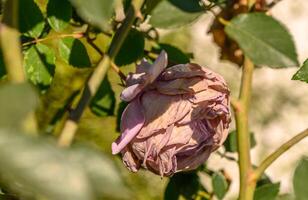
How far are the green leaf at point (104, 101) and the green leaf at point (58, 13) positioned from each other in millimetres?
146

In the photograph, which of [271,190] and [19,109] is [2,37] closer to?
[19,109]

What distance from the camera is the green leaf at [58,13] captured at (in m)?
0.79

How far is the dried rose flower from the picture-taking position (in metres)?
0.65

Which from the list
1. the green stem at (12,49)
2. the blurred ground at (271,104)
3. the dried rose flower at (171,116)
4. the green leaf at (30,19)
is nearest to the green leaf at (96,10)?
the green stem at (12,49)

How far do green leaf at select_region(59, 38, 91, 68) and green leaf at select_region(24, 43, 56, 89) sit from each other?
0.12 feet

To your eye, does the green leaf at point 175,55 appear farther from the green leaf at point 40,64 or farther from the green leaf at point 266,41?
the green leaf at point 266,41

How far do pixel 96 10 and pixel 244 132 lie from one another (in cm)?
36

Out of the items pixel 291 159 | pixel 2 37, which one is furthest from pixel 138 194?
pixel 2 37

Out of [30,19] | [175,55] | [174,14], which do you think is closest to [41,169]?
[174,14]

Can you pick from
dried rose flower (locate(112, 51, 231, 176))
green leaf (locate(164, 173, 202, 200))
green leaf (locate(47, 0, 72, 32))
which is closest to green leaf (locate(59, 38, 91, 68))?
green leaf (locate(47, 0, 72, 32))

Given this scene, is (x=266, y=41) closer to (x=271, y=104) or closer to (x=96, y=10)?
(x=96, y=10)

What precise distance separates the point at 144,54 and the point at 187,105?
0.73 feet

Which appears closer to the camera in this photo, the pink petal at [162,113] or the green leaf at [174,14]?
the green leaf at [174,14]

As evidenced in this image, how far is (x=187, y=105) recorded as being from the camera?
0.66 metres
